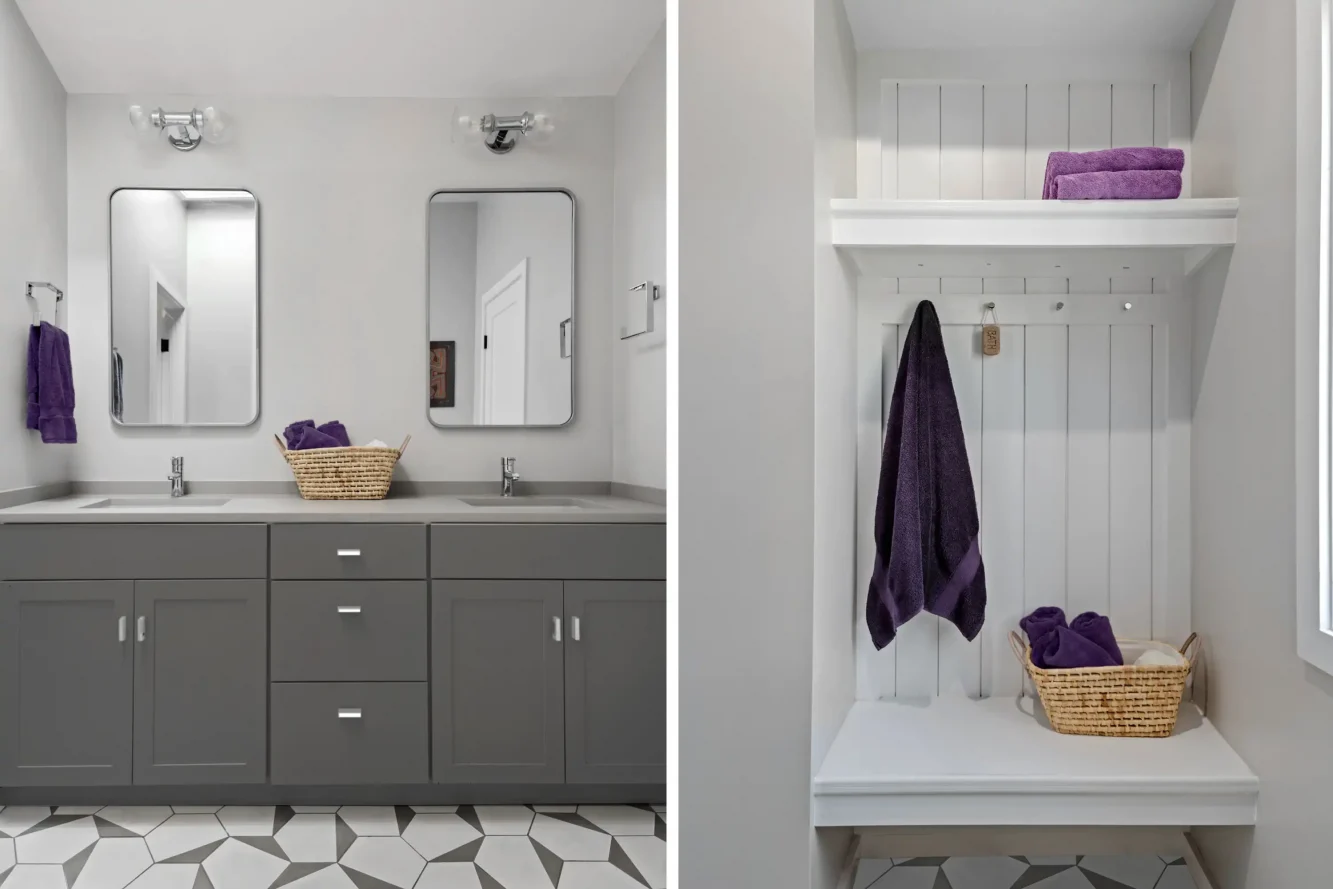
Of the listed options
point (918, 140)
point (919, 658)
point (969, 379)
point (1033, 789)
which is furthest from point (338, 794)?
point (918, 140)

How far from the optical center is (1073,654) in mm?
1592

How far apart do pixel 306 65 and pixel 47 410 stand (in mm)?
1381

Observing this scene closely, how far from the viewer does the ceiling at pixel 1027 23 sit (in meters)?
1.62

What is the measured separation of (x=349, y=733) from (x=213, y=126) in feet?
6.67

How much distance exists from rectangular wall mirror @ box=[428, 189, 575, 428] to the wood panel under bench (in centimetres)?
70

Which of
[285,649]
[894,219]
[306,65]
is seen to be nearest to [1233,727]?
[894,219]

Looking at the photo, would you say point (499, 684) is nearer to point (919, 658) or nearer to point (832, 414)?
point (919, 658)

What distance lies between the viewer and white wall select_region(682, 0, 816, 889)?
4.30 ft

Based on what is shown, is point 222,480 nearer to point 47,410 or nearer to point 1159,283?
point 47,410

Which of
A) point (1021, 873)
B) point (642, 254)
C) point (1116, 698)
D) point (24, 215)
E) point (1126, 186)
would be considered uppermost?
point (24, 215)

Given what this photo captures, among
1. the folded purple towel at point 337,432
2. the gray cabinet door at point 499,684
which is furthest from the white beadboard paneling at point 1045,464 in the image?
the folded purple towel at point 337,432

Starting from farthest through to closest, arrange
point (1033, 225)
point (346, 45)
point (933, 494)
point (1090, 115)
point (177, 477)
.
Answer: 1. point (177, 477)
2. point (346, 45)
3. point (1090, 115)
4. point (933, 494)
5. point (1033, 225)

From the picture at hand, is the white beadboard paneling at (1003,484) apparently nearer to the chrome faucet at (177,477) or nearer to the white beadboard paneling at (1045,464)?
the white beadboard paneling at (1045,464)

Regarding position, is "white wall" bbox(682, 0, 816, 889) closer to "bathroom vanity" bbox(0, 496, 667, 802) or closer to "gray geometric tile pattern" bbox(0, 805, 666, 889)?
"gray geometric tile pattern" bbox(0, 805, 666, 889)
